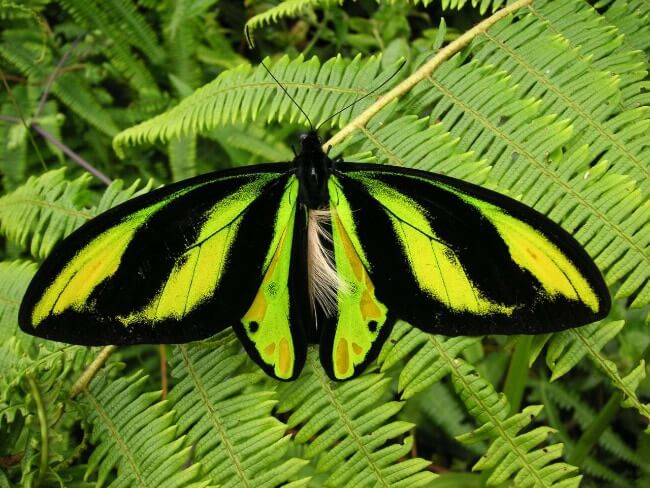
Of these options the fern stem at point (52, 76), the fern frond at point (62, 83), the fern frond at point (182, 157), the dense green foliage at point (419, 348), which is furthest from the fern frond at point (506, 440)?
the fern stem at point (52, 76)

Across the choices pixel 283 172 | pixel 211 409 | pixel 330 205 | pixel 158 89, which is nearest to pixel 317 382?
pixel 211 409

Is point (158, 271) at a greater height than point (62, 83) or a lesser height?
lesser

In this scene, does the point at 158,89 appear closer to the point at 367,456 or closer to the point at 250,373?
the point at 250,373

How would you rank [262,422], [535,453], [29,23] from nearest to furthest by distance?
[535,453], [262,422], [29,23]

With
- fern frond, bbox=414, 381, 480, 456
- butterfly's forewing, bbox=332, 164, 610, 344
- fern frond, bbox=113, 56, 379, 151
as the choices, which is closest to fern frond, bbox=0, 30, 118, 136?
fern frond, bbox=113, 56, 379, 151

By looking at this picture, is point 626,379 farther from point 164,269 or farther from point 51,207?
point 51,207

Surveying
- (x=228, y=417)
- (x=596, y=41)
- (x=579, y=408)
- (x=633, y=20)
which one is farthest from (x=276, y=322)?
(x=579, y=408)

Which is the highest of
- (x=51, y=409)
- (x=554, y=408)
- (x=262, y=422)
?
(x=51, y=409)
